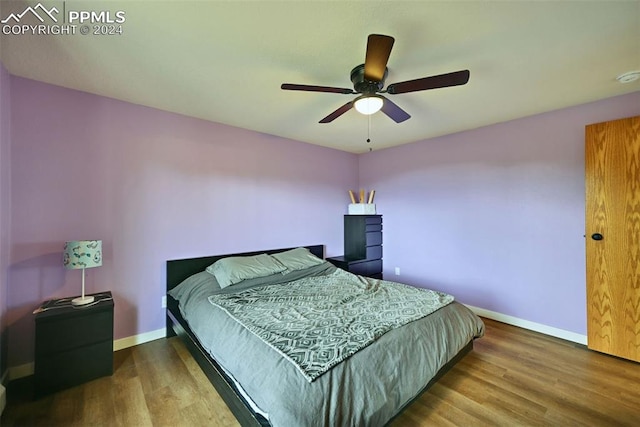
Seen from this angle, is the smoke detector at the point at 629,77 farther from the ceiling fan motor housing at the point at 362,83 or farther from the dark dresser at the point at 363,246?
the dark dresser at the point at 363,246

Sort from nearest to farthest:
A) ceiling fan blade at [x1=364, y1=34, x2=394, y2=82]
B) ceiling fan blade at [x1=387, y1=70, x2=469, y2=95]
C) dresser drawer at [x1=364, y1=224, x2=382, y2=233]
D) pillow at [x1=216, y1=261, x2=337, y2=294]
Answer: ceiling fan blade at [x1=364, y1=34, x2=394, y2=82] < ceiling fan blade at [x1=387, y1=70, x2=469, y2=95] < pillow at [x1=216, y1=261, x2=337, y2=294] < dresser drawer at [x1=364, y1=224, x2=382, y2=233]

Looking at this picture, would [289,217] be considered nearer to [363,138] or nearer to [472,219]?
[363,138]

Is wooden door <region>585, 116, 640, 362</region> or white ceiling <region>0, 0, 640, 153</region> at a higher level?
white ceiling <region>0, 0, 640, 153</region>

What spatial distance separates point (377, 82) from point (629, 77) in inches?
84.0

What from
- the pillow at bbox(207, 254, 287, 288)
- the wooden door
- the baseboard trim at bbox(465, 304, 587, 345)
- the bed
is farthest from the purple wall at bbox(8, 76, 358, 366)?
the wooden door

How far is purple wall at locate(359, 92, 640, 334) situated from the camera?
8.76ft

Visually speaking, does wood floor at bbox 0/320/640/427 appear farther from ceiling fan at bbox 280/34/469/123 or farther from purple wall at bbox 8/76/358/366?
ceiling fan at bbox 280/34/469/123

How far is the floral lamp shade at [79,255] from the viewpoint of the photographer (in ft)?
6.57

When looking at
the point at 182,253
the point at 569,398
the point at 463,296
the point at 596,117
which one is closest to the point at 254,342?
the point at 182,253

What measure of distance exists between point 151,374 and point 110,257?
44.6 inches

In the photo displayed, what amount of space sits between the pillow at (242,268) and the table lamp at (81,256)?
3.23 ft

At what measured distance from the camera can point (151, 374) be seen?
212 centimetres

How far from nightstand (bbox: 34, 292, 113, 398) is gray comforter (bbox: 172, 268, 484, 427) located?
78cm

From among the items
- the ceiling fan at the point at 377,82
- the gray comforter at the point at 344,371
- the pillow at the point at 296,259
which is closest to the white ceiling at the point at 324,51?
the ceiling fan at the point at 377,82
